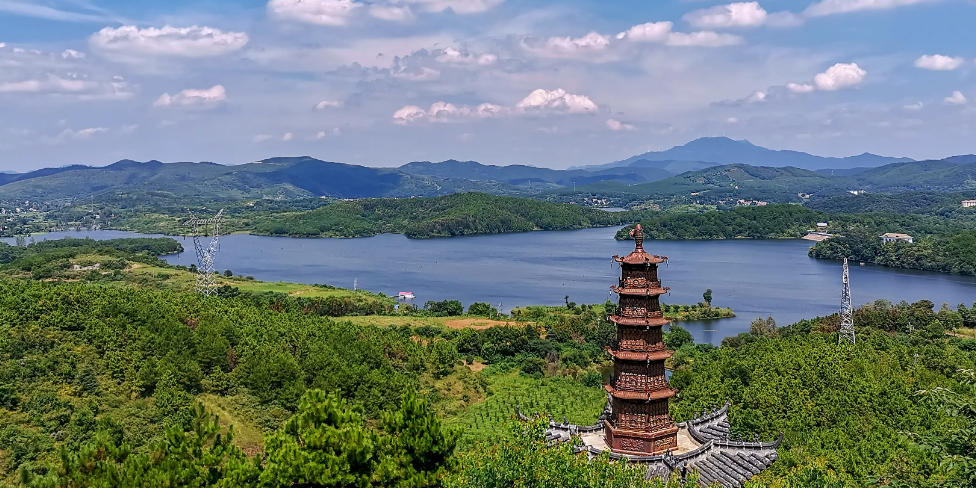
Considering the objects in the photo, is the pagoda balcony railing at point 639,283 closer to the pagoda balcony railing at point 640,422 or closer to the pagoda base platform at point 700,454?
the pagoda balcony railing at point 640,422

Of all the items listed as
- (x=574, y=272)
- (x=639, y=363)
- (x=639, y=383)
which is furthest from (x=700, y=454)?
(x=574, y=272)

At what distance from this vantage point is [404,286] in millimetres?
104438

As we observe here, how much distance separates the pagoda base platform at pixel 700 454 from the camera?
16938mm

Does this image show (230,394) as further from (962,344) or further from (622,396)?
(962,344)

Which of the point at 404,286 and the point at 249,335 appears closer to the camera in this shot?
the point at 249,335

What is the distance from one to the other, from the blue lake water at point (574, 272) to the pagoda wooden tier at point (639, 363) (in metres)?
53.4

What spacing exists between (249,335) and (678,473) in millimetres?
27962

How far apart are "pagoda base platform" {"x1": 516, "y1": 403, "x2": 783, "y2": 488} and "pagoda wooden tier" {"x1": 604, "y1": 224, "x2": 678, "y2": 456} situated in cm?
42

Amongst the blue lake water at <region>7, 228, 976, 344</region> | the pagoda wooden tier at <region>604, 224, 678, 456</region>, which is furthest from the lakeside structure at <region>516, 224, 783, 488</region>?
the blue lake water at <region>7, 228, 976, 344</region>

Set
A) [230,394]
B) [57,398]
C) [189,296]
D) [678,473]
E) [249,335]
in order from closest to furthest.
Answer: [678,473], [57,398], [230,394], [249,335], [189,296]

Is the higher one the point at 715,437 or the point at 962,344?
the point at 715,437

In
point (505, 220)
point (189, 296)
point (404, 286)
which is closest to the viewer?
point (189, 296)

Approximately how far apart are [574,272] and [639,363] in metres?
97.5

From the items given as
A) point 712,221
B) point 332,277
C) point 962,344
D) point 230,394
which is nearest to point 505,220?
point 712,221
